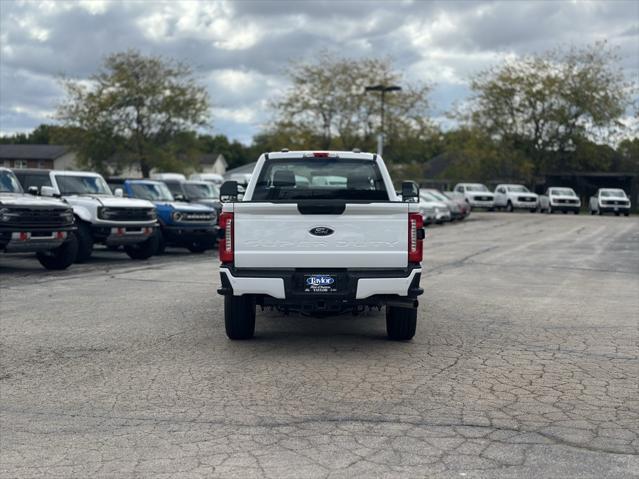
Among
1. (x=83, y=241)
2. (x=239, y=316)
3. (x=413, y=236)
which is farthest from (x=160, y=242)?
(x=413, y=236)

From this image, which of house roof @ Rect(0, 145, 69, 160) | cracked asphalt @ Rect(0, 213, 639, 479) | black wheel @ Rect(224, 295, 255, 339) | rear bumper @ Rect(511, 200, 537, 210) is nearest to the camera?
cracked asphalt @ Rect(0, 213, 639, 479)

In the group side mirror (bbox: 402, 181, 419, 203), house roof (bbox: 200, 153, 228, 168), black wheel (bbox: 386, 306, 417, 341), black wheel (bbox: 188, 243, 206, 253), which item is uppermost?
house roof (bbox: 200, 153, 228, 168)

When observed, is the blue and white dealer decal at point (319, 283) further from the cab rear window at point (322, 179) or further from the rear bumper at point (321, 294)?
the cab rear window at point (322, 179)

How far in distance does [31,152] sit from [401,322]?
329ft

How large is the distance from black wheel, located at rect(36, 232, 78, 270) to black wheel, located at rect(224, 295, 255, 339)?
847 cm

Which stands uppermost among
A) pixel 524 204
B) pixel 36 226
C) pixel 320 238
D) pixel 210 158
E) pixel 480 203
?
pixel 210 158

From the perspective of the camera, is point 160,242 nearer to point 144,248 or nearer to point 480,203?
point 144,248

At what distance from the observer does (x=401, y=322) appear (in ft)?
27.3

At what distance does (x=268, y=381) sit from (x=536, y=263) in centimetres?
1219

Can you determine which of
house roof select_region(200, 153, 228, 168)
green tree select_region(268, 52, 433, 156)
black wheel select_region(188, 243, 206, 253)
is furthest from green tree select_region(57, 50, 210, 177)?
house roof select_region(200, 153, 228, 168)

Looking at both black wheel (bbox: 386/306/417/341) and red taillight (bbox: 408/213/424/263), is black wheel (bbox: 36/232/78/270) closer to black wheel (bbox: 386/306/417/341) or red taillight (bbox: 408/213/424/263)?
black wheel (bbox: 386/306/417/341)

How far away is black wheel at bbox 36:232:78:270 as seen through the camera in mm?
15930

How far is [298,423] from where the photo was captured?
554 cm

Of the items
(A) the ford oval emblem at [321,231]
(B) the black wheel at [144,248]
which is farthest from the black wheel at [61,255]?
(A) the ford oval emblem at [321,231]
